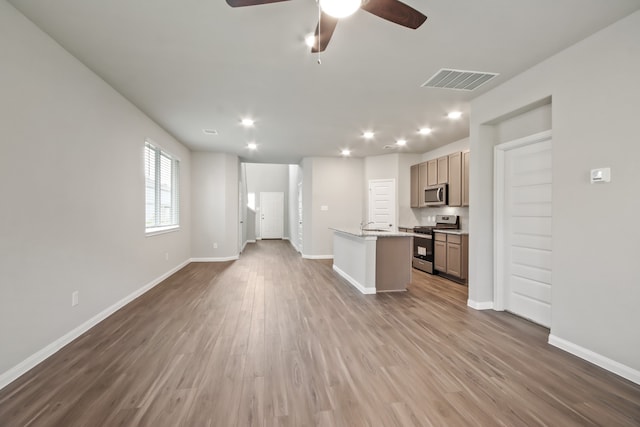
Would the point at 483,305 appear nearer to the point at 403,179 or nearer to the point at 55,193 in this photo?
the point at 403,179

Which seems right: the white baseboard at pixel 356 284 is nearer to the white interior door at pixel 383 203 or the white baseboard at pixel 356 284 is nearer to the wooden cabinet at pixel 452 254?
the wooden cabinet at pixel 452 254

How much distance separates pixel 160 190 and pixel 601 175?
5.90 m

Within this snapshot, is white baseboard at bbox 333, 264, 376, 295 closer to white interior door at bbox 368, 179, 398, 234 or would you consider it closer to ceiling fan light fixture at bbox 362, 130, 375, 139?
white interior door at bbox 368, 179, 398, 234

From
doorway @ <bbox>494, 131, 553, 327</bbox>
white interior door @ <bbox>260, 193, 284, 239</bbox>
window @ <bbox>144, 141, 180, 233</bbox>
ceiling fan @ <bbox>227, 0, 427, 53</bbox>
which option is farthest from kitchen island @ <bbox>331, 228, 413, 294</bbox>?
white interior door @ <bbox>260, 193, 284, 239</bbox>

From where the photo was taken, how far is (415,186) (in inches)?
258

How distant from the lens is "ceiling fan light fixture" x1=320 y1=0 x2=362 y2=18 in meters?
1.40

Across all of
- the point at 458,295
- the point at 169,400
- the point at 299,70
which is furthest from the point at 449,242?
the point at 169,400

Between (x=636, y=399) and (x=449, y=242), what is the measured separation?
3.29 meters

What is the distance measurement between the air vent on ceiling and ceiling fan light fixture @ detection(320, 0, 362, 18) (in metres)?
1.87

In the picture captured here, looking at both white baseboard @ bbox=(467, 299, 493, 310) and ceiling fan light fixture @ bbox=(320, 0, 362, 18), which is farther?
white baseboard @ bbox=(467, 299, 493, 310)

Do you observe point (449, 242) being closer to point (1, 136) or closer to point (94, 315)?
point (94, 315)

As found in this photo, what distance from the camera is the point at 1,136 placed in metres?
1.95

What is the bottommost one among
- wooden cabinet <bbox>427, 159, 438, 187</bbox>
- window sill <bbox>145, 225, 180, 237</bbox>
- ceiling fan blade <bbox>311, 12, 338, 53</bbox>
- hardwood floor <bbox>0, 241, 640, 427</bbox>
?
hardwood floor <bbox>0, 241, 640, 427</bbox>

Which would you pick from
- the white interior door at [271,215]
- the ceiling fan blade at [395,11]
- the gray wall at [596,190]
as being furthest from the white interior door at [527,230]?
the white interior door at [271,215]
